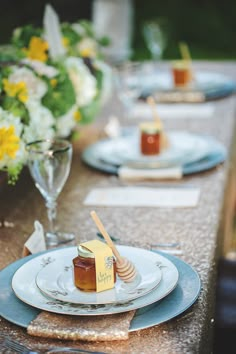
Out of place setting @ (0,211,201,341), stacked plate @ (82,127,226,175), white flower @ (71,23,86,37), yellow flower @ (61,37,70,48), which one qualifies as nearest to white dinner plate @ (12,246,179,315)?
place setting @ (0,211,201,341)

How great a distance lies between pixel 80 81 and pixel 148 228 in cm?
69

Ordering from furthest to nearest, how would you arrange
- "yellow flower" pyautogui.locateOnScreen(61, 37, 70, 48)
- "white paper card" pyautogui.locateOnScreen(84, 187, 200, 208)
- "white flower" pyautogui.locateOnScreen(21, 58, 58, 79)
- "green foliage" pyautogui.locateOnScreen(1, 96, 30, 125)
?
"yellow flower" pyautogui.locateOnScreen(61, 37, 70, 48) → "white flower" pyautogui.locateOnScreen(21, 58, 58, 79) → "white paper card" pyautogui.locateOnScreen(84, 187, 200, 208) → "green foliage" pyautogui.locateOnScreen(1, 96, 30, 125)

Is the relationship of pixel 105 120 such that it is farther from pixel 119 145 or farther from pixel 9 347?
pixel 9 347

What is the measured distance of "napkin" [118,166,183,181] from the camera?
206 cm

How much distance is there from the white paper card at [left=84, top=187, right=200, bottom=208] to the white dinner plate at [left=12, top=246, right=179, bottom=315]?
44 centimetres

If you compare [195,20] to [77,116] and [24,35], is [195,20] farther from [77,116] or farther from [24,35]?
[77,116]

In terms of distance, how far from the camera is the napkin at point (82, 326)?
1.18 m

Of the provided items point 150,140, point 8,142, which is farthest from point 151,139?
point 8,142

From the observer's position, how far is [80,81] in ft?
7.35

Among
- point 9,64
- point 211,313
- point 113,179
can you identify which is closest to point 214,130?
point 113,179

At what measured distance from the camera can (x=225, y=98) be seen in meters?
3.12

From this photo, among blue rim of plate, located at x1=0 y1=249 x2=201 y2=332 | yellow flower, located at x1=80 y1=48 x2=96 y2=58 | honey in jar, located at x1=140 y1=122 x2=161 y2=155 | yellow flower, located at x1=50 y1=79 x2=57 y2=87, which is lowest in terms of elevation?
honey in jar, located at x1=140 y1=122 x2=161 y2=155

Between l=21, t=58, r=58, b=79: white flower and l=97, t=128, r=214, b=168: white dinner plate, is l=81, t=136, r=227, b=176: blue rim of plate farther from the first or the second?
l=21, t=58, r=58, b=79: white flower

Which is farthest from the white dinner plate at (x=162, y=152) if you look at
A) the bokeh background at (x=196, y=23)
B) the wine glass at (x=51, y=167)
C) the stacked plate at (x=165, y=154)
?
the bokeh background at (x=196, y=23)
